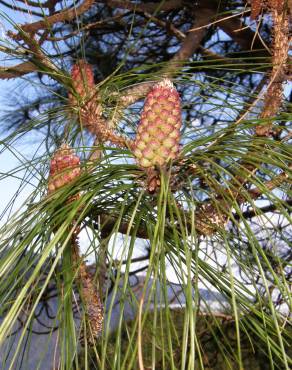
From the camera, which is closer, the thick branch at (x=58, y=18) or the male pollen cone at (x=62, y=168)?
the male pollen cone at (x=62, y=168)

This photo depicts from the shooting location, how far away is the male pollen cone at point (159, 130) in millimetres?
446

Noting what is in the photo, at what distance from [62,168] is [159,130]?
11 centimetres

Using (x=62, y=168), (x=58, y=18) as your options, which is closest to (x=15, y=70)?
(x=58, y=18)

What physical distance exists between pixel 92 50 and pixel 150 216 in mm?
1165

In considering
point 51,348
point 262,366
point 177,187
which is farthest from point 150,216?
point 51,348

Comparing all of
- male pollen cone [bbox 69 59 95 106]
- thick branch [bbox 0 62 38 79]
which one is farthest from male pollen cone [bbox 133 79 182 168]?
thick branch [bbox 0 62 38 79]

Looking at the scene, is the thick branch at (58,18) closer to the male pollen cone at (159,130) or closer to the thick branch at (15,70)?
the thick branch at (15,70)

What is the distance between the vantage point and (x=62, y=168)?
0.52 meters

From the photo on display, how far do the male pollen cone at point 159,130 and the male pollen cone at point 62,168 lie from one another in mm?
70

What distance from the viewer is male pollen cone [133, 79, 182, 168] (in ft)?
1.46

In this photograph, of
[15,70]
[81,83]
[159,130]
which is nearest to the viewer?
[159,130]

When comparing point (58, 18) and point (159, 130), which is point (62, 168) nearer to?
Result: point (159, 130)

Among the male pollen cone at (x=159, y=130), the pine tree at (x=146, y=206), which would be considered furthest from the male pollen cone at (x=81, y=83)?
the male pollen cone at (x=159, y=130)

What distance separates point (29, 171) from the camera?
0.59 m
